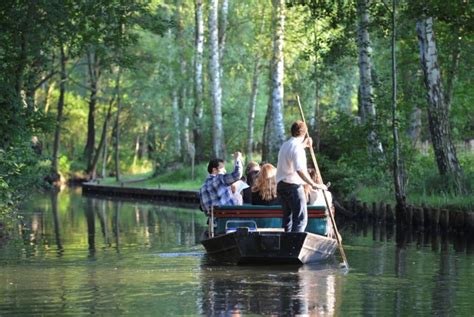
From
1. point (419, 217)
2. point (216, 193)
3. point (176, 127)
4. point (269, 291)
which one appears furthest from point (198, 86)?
point (269, 291)

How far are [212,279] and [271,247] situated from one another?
1.74 meters

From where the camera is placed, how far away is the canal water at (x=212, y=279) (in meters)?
13.4

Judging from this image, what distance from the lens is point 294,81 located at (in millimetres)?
46656

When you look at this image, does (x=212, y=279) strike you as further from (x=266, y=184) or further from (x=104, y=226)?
(x=104, y=226)

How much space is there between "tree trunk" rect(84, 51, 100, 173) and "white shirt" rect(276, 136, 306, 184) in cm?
4082

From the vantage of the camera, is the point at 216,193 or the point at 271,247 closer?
the point at 271,247

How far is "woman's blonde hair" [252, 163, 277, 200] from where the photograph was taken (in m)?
19.5

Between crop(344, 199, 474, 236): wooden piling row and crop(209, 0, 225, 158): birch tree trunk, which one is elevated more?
crop(209, 0, 225, 158): birch tree trunk

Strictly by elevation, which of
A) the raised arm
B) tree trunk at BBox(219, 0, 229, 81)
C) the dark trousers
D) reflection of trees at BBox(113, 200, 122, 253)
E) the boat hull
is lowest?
reflection of trees at BBox(113, 200, 122, 253)

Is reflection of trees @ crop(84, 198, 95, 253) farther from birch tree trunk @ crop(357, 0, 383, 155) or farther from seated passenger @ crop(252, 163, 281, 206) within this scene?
birch tree trunk @ crop(357, 0, 383, 155)

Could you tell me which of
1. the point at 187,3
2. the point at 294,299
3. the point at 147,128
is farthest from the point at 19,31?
the point at 147,128

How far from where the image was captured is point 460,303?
13773mm

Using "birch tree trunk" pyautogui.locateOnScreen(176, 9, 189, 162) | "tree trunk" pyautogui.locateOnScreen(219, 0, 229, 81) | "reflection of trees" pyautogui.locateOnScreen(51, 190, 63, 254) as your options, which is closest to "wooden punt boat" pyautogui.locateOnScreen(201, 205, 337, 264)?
"reflection of trees" pyautogui.locateOnScreen(51, 190, 63, 254)

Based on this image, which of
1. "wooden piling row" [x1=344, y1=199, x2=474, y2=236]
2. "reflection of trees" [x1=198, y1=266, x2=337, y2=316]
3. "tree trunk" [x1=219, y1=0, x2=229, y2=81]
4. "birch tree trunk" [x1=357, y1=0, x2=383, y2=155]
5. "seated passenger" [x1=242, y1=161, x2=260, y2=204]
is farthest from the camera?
"tree trunk" [x1=219, y1=0, x2=229, y2=81]
